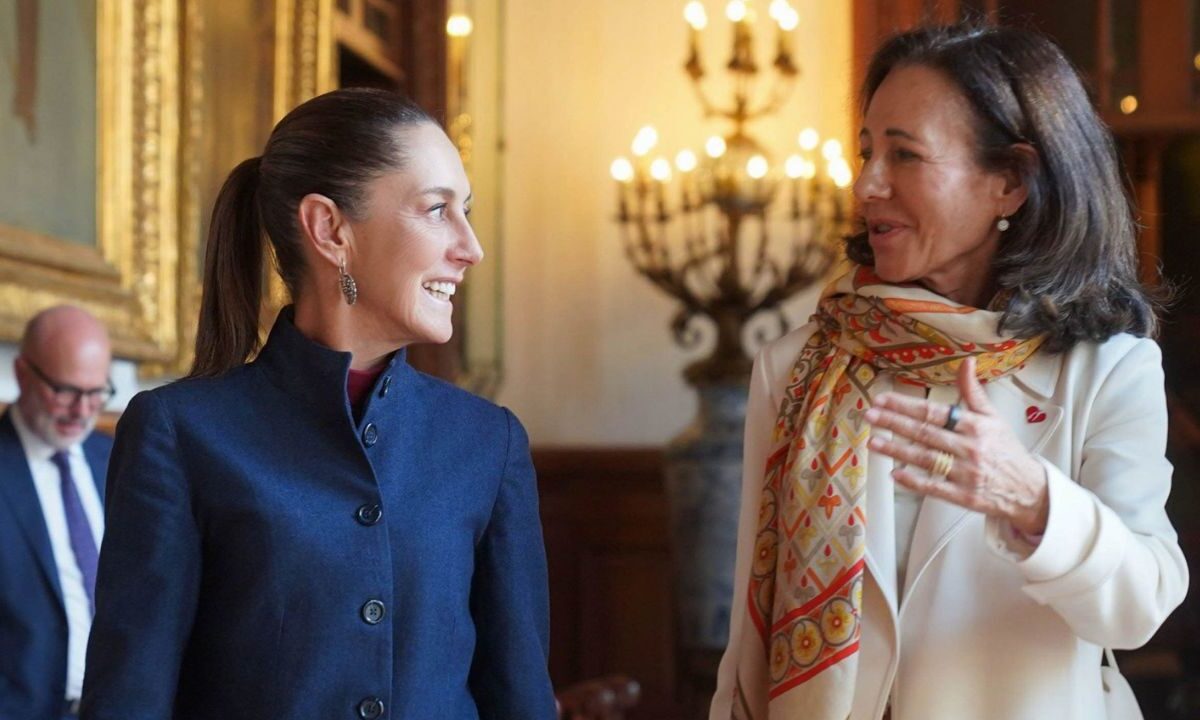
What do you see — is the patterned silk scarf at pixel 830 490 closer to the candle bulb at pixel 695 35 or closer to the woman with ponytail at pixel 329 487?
the woman with ponytail at pixel 329 487

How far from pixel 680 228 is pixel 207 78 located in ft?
7.87

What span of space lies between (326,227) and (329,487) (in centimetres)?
32

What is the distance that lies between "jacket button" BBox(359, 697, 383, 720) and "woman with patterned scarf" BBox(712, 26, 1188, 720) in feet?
1.72

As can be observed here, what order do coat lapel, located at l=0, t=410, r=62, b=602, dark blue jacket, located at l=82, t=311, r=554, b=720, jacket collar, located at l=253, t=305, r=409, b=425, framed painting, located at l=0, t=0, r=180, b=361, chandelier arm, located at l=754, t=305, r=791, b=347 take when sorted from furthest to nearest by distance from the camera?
1. chandelier arm, located at l=754, t=305, r=791, b=347
2. framed painting, located at l=0, t=0, r=180, b=361
3. coat lapel, located at l=0, t=410, r=62, b=602
4. jacket collar, located at l=253, t=305, r=409, b=425
5. dark blue jacket, located at l=82, t=311, r=554, b=720

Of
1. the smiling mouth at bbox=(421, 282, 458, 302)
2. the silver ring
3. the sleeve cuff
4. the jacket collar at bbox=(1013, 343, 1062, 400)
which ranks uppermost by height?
the smiling mouth at bbox=(421, 282, 458, 302)

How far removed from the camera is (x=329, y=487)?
6.04ft

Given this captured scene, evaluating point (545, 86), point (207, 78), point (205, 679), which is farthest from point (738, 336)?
point (205, 679)

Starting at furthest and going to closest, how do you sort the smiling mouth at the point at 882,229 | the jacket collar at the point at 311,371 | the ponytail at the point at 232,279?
the smiling mouth at the point at 882,229 → the ponytail at the point at 232,279 → the jacket collar at the point at 311,371

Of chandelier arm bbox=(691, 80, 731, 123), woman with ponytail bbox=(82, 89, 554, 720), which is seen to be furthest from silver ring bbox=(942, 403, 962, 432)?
chandelier arm bbox=(691, 80, 731, 123)

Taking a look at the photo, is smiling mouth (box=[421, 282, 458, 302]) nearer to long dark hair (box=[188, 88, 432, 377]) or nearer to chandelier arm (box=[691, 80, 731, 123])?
long dark hair (box=[188, 88, 432, 377])

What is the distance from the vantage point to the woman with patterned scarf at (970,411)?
1.97 meters

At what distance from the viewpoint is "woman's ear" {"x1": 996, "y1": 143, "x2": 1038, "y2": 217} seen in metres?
2.11

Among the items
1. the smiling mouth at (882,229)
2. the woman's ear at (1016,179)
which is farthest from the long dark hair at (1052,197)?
the smiling mouth at (882,229)

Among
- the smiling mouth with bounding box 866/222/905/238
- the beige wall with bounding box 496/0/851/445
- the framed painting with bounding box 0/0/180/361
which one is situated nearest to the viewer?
the smiling mouth with bounding box 866/222/905/238
